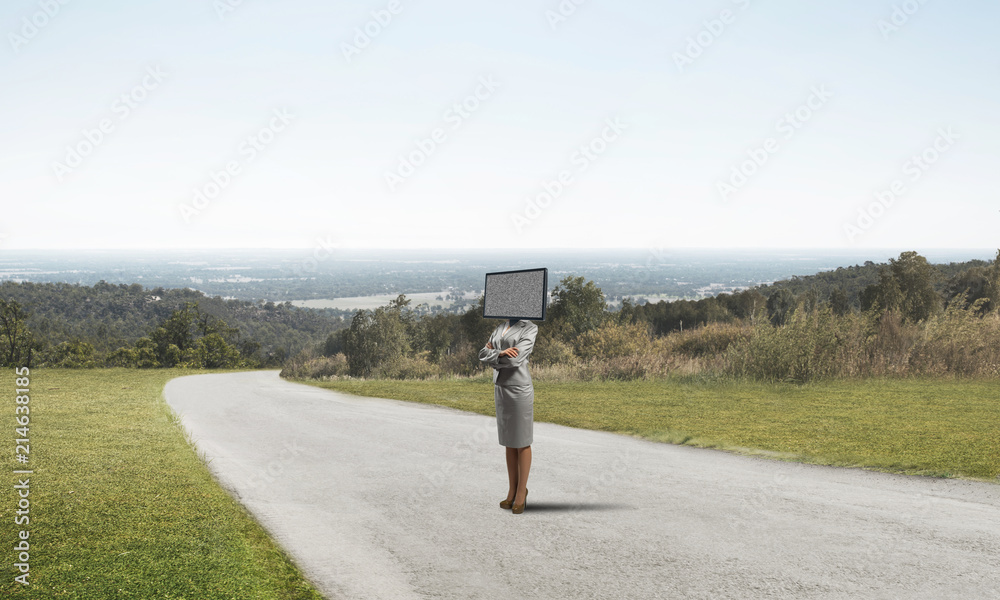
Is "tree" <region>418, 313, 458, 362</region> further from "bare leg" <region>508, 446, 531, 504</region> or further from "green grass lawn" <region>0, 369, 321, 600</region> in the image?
"bare leg" <region>508, 446, 531, 504</region>

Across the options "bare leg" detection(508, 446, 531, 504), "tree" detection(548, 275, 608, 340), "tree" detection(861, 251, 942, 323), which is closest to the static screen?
"bare leg" detection(508, 446, 531, 504)

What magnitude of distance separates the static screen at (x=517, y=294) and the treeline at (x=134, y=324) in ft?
98.4

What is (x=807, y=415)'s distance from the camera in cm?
1092

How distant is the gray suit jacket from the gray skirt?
8cm

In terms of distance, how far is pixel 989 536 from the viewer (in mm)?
5262

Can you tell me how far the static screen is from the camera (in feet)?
18.6

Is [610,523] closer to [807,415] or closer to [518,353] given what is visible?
[518,353]

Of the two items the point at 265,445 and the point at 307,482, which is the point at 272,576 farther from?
the point at 265,445

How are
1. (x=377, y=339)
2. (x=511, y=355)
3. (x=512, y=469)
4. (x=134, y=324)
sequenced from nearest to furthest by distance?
(x=511, y=355) → (x=512, y=469) → (x=377, y=339) → (x=134, y=324)

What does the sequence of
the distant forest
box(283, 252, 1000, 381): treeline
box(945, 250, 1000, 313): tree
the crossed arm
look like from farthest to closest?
1. box(945, 250, 1000, 313): tree
2. the distant forest
3. box(283, 252, 1000, 381): treeline
4. the crossed arm

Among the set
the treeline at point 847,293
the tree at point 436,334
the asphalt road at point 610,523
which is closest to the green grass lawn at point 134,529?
the asphalt road at point 610,523

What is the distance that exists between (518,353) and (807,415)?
7628mm

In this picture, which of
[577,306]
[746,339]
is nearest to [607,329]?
[577,306]

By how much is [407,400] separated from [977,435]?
10859 mm
